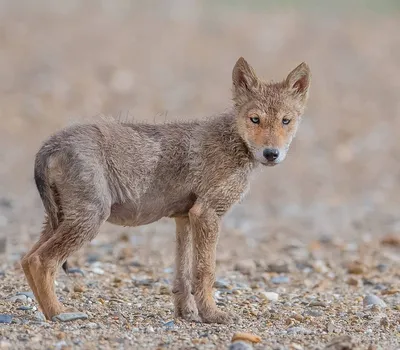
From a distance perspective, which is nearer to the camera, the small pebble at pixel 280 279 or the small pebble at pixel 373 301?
the small pebble at pixel 373 301

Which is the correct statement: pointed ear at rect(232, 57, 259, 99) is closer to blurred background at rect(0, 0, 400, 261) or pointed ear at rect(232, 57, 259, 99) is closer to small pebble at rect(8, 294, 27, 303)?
small pebble at rect(8, 294, 27, 303)

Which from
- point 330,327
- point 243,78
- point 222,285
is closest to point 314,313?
point 330,327

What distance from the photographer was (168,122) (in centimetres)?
941

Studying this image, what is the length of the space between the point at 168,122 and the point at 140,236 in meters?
4.90

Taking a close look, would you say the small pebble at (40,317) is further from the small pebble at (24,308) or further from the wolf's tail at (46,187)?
the wolf's tail at (46,187)

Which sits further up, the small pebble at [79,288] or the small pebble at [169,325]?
the small pebble at [169,325]

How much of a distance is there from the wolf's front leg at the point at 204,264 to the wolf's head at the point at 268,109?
0.82 m

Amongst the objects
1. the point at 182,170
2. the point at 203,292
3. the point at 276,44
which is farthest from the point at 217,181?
the point at 276,44

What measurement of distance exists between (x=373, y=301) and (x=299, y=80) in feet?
8.17

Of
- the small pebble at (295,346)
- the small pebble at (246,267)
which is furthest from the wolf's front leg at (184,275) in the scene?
the small pebble at (246,267)

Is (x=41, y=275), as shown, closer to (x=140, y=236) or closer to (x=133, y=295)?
(x=133, y=295)

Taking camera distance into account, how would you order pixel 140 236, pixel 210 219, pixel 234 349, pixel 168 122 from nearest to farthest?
1. pixel 234 349
2. pixel 210 219
3. pixel 168 122
4. pixel 140 236

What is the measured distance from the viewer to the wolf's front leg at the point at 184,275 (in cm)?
896

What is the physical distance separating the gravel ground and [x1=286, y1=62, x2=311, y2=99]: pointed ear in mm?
A: 942
